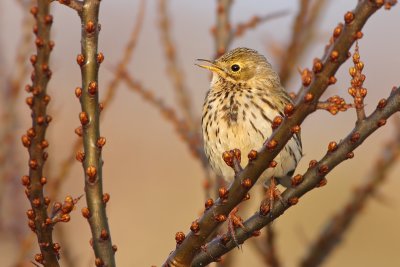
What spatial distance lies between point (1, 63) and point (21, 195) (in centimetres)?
76

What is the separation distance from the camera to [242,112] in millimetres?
4051

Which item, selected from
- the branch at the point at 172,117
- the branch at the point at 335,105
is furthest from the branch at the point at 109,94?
the branch at the point at 335,105

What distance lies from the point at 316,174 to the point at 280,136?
0.92 ft

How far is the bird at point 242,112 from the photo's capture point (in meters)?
3.91

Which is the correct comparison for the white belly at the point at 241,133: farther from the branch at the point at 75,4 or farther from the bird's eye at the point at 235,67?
the branch at the point at 75,4

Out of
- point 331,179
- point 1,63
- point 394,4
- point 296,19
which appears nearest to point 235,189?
point 394,4

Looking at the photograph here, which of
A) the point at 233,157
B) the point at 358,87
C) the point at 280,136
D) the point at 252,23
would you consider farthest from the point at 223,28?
the point at 280,136

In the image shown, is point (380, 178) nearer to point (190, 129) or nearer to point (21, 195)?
point (190, 129)

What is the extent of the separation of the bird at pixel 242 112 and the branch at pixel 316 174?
1194 millimetres

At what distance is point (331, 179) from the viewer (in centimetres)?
1916

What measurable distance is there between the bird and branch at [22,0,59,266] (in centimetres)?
162

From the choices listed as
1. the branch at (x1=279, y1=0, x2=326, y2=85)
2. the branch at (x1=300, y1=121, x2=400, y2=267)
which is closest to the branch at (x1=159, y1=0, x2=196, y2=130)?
the branch at (x1=279, y1=0, x2=326, y2=85)

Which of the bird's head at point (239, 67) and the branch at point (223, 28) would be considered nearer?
the branch at point (223, 28)

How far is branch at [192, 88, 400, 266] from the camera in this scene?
201 cm
